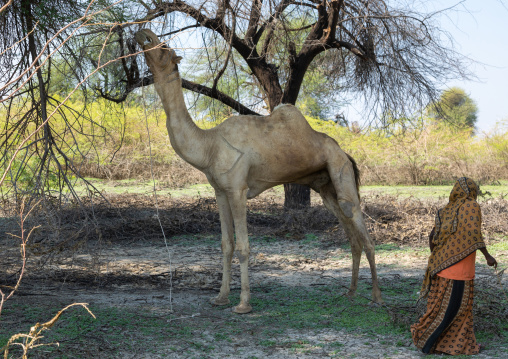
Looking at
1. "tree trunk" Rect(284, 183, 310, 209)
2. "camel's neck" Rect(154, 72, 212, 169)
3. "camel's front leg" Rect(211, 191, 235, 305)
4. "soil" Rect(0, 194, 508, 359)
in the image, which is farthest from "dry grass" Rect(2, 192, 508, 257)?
"camel's neck" Rect(154, 72, 212, 169)

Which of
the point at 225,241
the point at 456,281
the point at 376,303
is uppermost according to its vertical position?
the point at 225,241

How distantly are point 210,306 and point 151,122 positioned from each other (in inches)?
672

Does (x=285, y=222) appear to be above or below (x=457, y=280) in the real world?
above

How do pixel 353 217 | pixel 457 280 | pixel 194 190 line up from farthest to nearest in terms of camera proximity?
pixel 194 190
pixel 353 217
pixel 457 280

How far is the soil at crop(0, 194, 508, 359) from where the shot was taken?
424 cm

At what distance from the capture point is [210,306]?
5.48m

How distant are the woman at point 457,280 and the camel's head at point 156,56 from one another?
2.81m

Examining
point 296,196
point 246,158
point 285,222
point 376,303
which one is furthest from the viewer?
point 296,196

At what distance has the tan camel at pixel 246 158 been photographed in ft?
16.8

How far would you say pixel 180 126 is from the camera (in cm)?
515

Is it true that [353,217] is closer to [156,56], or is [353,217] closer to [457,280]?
[457,280]

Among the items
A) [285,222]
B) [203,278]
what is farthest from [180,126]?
[285,222]

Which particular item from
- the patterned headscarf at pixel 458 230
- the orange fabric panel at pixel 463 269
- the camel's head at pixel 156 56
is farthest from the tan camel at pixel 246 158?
the orange fabric panel at pixel 463 269

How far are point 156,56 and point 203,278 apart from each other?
292 centimetres
